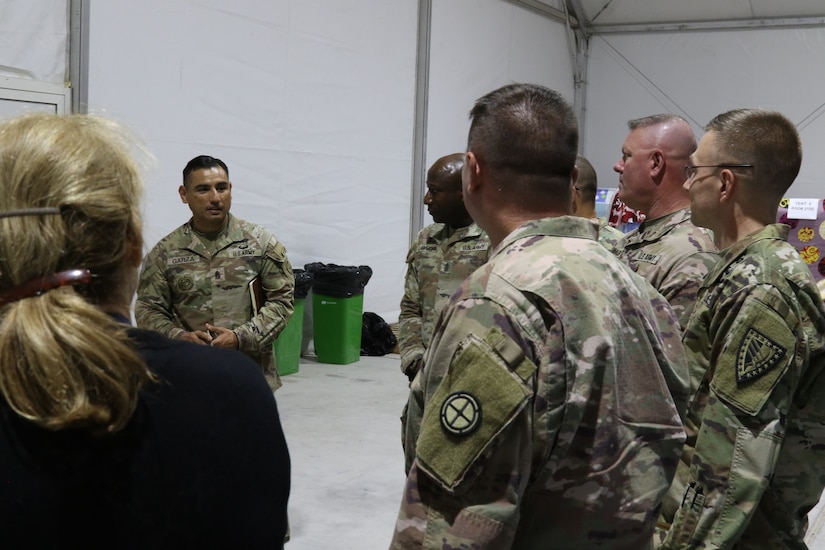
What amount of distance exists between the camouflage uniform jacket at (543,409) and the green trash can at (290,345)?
6.04m

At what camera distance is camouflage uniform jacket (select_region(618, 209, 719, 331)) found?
2732 mm

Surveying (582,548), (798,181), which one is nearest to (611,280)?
(582,548)

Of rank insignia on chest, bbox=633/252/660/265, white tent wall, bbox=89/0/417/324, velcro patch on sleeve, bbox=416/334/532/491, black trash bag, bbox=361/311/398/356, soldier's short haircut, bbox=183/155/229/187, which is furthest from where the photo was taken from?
black trash bag, bbox=361/311/398/356

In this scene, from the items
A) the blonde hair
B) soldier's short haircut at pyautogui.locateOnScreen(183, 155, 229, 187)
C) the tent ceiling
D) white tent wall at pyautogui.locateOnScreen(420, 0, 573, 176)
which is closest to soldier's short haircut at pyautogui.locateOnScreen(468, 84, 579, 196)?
the blonde hair

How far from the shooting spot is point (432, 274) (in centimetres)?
416

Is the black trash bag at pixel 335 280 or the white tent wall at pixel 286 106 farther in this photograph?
the black trash bag at pixel 335 280

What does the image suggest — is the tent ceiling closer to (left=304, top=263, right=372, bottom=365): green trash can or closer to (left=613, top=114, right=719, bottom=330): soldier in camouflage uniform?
(left=304, top=263, right=372, bottom=365): green trash can

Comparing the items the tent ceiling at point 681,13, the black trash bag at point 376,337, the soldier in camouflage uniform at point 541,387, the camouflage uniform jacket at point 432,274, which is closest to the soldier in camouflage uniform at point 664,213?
the camouflage uniform jacket at point 432,274

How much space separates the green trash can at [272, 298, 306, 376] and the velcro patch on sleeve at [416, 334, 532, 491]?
6.13 metres

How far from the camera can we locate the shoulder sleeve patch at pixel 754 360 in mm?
2111

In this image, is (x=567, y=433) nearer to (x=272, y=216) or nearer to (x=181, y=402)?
(x=181, y=402)

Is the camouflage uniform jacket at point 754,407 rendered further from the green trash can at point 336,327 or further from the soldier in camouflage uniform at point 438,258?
the green trash can at point 336,327

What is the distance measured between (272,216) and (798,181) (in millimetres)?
7195

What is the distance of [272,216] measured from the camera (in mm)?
7996
